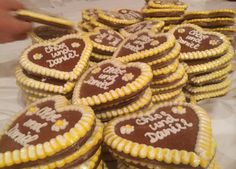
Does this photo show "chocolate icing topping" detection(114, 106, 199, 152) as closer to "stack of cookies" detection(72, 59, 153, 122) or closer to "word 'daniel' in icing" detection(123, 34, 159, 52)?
"stack of cookies" detection(72, 59, 153, 122)

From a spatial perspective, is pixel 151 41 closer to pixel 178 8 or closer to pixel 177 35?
pixel 177 35

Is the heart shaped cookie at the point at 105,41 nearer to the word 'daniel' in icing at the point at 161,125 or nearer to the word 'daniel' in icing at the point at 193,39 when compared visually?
the word 'daniel' in icing at the point at 193,39

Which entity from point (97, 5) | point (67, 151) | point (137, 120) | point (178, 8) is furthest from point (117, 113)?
point (97, 5)

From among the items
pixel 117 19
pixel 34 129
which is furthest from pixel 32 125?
pixel 117 19

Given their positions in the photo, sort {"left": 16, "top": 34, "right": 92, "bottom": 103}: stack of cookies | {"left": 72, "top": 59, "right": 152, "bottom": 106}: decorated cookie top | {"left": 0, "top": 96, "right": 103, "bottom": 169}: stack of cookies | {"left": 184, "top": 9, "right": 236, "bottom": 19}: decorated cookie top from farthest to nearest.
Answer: {"left": 184, "top": 9, "right": 236, "bottom": 19}: decorated cookie top
{"left": 16, "top": 34, "right": 92, "bottom": 103}: stack of cookies
{"left": 72, "top": 59, "right": 152, "bottom": 106}: decorated cookie top
{"left": 0, "top": 96, "right": 103, "bottom": 169}: stack of cookies

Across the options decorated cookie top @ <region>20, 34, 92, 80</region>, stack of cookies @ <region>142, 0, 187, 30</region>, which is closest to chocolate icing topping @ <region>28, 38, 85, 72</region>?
decorated cookie top @ <region>20, 34, 92, 80</region>

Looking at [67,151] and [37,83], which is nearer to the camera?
[67,151]
